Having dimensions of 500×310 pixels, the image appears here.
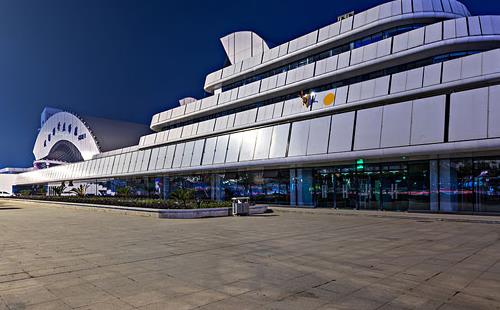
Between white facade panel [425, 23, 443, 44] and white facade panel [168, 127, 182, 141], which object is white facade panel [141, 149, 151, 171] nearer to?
white facade panel [168, 127, 182, 141]

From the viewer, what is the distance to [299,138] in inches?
1104

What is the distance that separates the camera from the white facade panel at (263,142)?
2992 centimetres

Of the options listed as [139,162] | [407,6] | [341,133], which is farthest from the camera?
[139,162]

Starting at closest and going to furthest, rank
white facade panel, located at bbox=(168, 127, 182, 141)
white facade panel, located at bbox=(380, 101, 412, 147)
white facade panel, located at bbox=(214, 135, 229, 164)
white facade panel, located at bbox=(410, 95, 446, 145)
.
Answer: white facade panel, located at bbox=(410, 95, 446, 145), white facade panel, located at bbox=(380, 101, 412, 147), white facade panel, located at bbox=(214, 135, 229, 164), white facade panel, located at bbox=(168, 127, 182, 141)

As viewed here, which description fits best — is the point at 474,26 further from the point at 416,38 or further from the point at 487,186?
the point at 487,186

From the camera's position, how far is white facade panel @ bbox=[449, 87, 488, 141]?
19438 mm

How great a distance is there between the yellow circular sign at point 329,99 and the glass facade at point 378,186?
528 cm

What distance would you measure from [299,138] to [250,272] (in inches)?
836

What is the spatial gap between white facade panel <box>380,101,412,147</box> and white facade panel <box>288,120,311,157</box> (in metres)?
6.19

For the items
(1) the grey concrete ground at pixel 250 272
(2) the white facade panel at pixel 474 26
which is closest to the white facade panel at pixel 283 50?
(2) the white facade panel at pixel 474 26

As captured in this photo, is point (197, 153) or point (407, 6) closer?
point (407, 6)

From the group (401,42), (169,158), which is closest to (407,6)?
(401,42)

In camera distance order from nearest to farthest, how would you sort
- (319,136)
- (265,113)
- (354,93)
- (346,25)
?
1. (319,136)
2. (354,93)
3. (346,25)
4. (265,113)

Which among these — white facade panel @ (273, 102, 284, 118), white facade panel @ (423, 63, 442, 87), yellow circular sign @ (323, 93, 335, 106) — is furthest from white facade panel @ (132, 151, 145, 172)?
white facade panel @ (423, 63, 442, 87)
